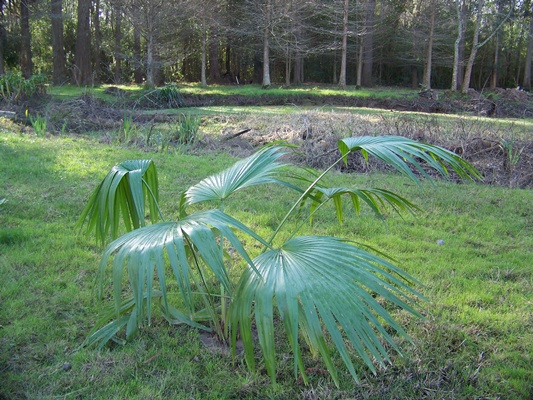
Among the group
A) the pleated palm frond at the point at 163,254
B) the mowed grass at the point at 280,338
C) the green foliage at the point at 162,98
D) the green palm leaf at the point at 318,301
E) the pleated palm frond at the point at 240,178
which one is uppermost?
the green foliage at the point at 162,98

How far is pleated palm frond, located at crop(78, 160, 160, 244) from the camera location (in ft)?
6.15

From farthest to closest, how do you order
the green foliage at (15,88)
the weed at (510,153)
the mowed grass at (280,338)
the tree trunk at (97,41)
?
the tree trunk at (97,41) < the green foliage at (15,88) < the weed at (510,153) < the mowed grass at (280,338)

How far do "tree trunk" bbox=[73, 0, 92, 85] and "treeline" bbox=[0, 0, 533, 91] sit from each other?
1.6 inches

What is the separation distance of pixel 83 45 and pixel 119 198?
759 inches

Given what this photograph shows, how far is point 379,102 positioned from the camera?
17.1 m

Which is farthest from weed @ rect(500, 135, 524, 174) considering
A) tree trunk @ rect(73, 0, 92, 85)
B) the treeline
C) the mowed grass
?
tree trunk @ rect(73, 0, 92, 85)

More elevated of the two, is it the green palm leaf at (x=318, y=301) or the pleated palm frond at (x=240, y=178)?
the pleated palm frond at (x=240, y=178)

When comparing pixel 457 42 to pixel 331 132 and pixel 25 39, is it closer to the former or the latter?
pixel 331 132

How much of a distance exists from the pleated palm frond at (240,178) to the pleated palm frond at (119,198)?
0.25 metres

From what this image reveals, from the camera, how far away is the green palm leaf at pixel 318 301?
127 cm

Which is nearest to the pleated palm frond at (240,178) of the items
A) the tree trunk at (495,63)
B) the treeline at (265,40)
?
the treeline at (265,40)

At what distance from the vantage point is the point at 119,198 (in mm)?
2135

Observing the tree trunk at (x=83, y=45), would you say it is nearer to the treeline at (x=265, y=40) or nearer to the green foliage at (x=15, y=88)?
the treeline at (x=265, y=40)

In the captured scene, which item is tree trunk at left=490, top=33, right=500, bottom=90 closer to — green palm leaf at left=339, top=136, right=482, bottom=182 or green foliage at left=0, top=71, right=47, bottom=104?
green foliage at left=0, top=71, right=47, bottom=104
